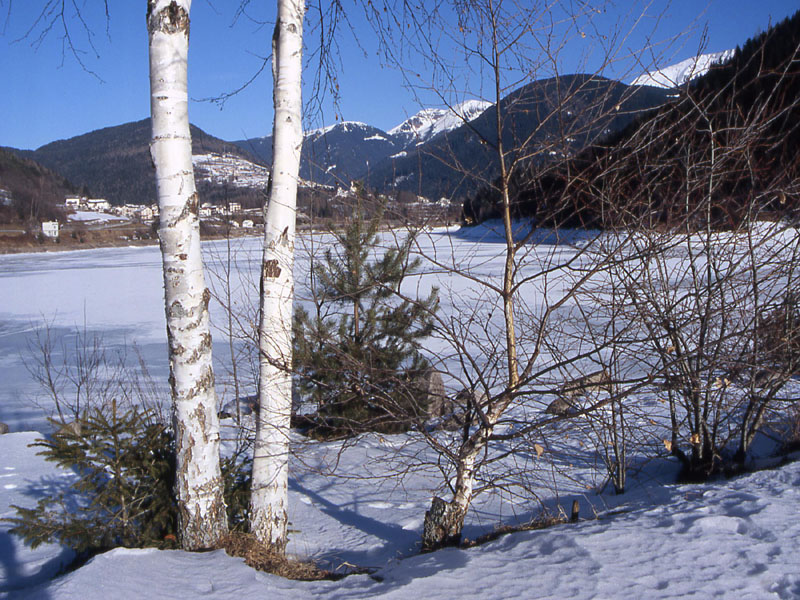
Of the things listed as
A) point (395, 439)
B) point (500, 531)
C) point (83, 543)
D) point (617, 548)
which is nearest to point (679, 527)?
point (617, 548)

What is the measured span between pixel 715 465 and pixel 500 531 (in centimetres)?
206

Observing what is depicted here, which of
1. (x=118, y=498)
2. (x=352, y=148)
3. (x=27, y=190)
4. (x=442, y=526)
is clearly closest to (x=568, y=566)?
(x=442, y=526)

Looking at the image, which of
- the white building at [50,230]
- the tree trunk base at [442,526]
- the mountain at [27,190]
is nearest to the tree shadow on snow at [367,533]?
the tree trunk base at [442,526]

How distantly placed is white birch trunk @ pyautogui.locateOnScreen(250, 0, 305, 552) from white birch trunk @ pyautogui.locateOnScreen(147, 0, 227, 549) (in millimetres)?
265

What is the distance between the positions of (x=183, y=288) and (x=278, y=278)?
532 mm

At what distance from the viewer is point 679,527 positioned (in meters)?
3.08

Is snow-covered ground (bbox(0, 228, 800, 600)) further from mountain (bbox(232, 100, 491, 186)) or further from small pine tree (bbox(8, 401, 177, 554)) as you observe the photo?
mountain (bbox(232, 100, 491, 186))

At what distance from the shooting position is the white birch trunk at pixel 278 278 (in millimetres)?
3203

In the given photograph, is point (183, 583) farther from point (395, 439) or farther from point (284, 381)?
point (395, 439)

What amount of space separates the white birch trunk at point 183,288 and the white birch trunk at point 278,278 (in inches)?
10.4

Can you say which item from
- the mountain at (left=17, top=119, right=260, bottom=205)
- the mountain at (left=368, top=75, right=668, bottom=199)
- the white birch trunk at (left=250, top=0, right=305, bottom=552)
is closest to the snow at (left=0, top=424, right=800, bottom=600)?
the white birch trunk at (left=250, top=0, right=305, bottom=552)

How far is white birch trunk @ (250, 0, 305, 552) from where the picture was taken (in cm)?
320

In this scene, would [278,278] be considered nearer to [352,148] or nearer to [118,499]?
[352,148]

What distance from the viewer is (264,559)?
10.6 ft
